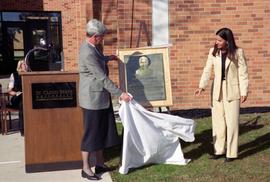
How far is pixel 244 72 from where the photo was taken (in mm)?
6070

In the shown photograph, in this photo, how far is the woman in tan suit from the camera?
237 inches

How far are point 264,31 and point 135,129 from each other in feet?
15.7

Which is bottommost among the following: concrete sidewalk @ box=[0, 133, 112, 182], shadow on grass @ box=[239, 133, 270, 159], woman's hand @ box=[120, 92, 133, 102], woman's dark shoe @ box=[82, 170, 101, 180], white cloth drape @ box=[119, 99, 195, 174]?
concrete sidewalk @ box=[0, 133, 112, 182]

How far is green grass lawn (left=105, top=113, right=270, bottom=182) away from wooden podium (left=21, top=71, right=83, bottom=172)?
64 centimetres

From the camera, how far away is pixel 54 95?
6.02 metres

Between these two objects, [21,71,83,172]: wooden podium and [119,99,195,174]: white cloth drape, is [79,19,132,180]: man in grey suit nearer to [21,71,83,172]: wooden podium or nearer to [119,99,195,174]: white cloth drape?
[119,99,195,174]: white cloth drape

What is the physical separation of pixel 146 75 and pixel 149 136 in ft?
3.47

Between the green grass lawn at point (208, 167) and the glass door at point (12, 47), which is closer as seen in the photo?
the green grass lawn at point (208, 167)

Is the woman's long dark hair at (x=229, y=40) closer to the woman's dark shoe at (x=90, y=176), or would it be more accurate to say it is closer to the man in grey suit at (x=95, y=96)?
the man in grey suit at (x=95, y=96)

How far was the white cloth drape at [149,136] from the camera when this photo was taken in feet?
19.2

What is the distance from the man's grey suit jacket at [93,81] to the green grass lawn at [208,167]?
967mm

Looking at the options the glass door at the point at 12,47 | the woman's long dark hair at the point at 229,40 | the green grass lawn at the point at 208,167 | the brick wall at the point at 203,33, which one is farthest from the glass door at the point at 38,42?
the woman's long dark hair at the point at 229,40

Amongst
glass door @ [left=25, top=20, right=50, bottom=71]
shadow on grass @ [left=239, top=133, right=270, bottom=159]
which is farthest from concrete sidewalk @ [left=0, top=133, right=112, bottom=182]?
glass door @ [left=25, top=20, right=50, bottom=71]

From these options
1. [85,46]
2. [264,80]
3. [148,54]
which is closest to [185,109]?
[264,80]
